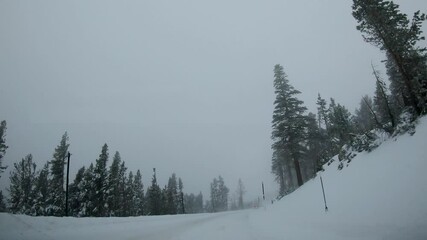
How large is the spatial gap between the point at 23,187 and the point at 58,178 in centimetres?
927

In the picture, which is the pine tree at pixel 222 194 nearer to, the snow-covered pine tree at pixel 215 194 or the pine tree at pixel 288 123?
the snow-covered pine tree at pixel 215 194

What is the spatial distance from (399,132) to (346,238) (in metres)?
9.61

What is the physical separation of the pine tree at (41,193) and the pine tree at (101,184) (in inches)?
344

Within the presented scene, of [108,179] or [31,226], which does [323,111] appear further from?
[31,226]

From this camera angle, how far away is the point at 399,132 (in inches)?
539

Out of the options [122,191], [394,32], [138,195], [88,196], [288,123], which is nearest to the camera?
[394,32]

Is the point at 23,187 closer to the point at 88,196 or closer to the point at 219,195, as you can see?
the point at 88,196

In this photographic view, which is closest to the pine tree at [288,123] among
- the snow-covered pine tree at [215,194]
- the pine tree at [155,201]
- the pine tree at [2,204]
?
the pine tree at [155,201]

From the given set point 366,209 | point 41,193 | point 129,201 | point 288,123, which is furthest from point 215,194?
point 366,209

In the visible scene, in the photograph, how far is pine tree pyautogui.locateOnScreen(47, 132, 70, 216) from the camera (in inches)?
1684

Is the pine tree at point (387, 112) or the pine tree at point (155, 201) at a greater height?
the pine tree at point (387, 112)

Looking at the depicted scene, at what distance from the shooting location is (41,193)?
45812 millimetres

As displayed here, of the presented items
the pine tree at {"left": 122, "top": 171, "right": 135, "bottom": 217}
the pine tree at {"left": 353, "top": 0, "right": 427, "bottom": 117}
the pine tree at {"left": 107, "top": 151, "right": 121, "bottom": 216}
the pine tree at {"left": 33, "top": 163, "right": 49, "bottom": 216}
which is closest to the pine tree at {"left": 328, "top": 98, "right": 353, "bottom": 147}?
the pine tree at {"left": 353, "top": 0, "right": 427, "bottom": 117}

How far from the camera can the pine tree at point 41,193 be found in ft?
137
